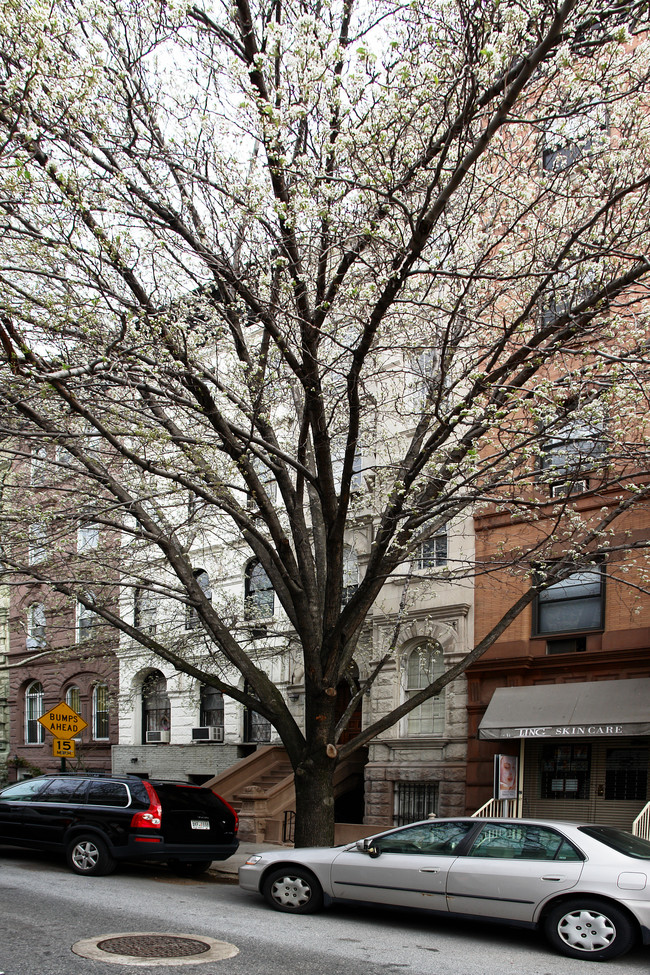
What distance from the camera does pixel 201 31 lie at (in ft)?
36.5

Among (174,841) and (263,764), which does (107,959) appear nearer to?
(174,841)

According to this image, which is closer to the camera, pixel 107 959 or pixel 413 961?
pixel 107 959

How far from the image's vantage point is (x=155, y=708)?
25141 millimetres

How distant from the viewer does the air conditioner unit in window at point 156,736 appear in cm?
2420

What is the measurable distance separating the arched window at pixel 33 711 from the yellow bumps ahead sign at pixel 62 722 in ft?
45.5

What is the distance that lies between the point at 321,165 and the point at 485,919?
27.6ft

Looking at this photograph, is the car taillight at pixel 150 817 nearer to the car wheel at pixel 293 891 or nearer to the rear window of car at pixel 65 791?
the rear window of car at pixel 65 791

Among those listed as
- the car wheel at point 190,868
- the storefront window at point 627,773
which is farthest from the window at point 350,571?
the car wheel at point 190,868

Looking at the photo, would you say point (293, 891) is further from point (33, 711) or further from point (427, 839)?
point (33, 711)

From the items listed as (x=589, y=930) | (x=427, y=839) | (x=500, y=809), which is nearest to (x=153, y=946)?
(x=427, y=839)

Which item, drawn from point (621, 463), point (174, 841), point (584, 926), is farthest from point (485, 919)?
point (621, 463)

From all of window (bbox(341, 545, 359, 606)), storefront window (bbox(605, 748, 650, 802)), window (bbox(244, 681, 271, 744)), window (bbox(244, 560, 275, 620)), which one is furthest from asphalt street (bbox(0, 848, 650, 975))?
window (bbox(244, 681, 271, 744))

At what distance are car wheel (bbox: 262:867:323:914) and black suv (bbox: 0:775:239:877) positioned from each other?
9.02ft

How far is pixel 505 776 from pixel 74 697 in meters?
17.1
